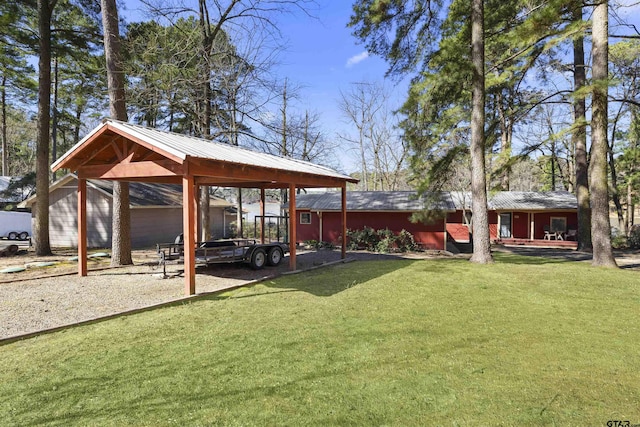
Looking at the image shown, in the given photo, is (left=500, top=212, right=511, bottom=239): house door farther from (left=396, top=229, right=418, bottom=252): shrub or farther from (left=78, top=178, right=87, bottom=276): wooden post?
(left=78, top=178, right=87, bottom=276): wooden post

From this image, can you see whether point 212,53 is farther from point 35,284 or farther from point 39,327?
point 39,327

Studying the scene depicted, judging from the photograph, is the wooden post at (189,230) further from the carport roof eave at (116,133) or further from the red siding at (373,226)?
the red siding at (373,226)

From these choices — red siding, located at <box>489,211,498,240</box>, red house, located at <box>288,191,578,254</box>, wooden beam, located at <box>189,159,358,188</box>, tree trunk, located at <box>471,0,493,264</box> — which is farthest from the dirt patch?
red siding, located at <box>489,211,498,240</box>

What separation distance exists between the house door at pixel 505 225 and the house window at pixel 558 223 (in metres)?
2.41

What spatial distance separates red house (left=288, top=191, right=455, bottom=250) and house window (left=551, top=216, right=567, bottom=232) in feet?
23.4

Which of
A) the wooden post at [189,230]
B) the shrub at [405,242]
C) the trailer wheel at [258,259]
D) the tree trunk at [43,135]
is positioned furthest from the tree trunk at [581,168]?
the tree trunk at [43,135]

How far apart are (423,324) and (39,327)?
5.75m

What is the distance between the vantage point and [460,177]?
70.3 ft

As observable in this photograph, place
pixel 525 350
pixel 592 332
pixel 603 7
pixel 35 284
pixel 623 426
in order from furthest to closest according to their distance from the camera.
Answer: pixel 603 7
pixel 35 284
pixel 592 332
pixel 525 350
pixel 623 426

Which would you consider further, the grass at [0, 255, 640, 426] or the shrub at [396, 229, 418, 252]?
the shrub at [396, 229, 418, 252]

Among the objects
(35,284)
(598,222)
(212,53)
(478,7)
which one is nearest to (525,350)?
(598,222)

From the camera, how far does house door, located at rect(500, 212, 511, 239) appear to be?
23188 mm

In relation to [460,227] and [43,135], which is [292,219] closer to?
[43,135]

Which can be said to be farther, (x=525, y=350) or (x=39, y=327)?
(x=39, y=327)
